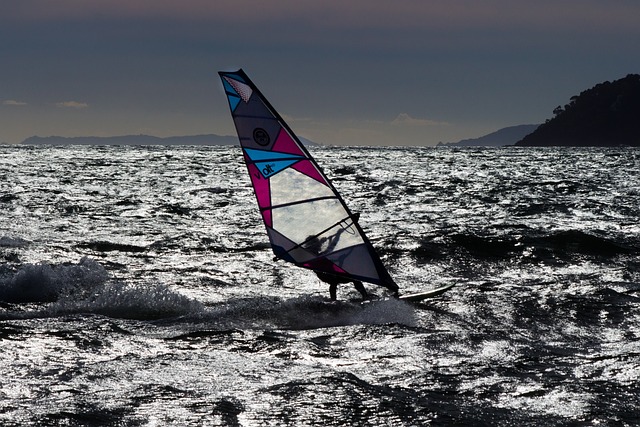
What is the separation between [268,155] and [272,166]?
191mm

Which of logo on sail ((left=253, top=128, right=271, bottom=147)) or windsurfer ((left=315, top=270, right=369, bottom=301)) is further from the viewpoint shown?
windsurfer ((left=315, top=270, right=369, bottom=301))

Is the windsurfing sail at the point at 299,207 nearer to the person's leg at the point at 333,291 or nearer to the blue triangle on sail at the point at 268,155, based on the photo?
the blue triangle on sail at the point at 268,155

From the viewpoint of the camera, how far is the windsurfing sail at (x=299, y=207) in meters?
12.4

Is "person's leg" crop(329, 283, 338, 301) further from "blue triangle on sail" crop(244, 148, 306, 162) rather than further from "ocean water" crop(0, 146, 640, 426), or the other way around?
"blue triangle on sail" crop(244, 148, 306, 162)

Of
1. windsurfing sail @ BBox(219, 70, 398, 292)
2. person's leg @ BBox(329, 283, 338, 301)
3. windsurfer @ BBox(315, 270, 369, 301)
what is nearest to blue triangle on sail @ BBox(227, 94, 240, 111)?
windsurfing sail @ BBox(219, 70, 398, 292)

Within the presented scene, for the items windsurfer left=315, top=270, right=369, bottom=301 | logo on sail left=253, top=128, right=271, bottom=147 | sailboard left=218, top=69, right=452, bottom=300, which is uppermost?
logo on sail left=253, top=128, right=271, bottom=147

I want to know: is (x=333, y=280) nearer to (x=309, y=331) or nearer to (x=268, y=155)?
(x=309, y=331)

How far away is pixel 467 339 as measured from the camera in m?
10.6

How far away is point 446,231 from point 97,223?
10.8 m

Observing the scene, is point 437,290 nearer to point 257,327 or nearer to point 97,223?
point 257,327

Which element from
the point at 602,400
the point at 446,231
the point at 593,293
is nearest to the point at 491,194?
the point at 446,231

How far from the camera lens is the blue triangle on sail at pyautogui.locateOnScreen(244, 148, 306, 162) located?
12.5 m

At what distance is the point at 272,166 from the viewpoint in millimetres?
12570

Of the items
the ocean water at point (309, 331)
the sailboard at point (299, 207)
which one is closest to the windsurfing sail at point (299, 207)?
the sailboard at point (299, 207)
